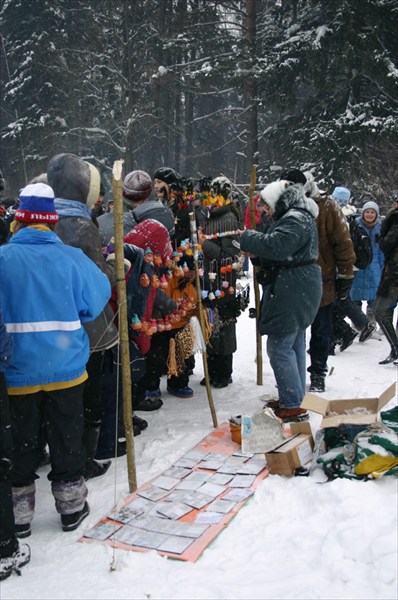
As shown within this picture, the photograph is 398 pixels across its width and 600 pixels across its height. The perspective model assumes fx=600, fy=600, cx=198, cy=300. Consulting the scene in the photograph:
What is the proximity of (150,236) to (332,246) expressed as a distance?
2.03m

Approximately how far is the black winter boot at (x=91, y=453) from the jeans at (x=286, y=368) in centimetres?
158

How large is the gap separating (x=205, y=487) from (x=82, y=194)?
79.1 inches

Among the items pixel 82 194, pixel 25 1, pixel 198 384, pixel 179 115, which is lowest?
pixel 198 384

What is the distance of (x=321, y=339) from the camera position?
229 inches

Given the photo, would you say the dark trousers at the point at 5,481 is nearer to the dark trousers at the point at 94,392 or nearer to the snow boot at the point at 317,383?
the dark trousers at the point at 94,392

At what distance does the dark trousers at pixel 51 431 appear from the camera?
3.15 metres

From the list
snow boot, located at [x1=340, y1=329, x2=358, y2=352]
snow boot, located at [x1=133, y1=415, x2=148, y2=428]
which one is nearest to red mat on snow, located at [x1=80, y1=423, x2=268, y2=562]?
snow boot, located at [x1=133, y1=415, x2=148, y2=428]

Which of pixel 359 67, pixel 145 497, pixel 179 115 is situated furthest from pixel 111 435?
pixel 179 115

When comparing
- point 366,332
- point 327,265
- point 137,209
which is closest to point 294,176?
point 327,265

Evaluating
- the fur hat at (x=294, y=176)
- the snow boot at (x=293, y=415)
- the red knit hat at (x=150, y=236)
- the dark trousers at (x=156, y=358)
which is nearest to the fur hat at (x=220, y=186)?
the fur hat at (x=294, y=176)

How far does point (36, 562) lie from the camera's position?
10.0 feet

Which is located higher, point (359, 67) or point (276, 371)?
point (359, 67)

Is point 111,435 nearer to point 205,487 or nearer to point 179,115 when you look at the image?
point 205,487

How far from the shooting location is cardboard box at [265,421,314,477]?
12.6ft
